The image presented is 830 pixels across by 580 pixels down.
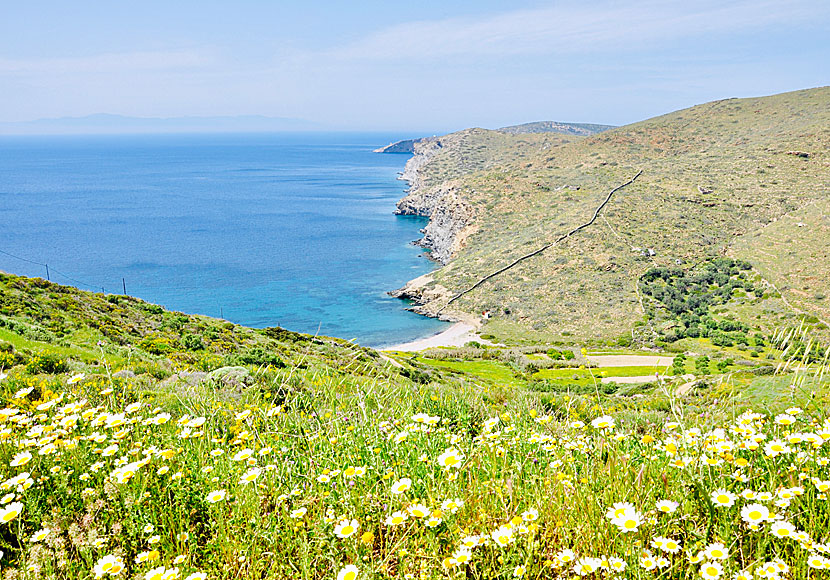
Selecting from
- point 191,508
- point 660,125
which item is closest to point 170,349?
point 191,508

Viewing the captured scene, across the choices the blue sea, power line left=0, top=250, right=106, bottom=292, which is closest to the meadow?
the blue sea

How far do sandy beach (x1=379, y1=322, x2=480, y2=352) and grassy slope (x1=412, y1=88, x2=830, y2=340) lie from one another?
346 cm

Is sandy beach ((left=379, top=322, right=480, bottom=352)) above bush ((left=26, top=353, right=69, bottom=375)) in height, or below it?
below

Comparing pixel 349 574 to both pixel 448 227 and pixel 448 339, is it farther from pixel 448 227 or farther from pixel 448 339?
pixel 448 227

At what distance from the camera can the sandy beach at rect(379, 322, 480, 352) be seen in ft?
190

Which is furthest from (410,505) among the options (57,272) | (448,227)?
(448,227)

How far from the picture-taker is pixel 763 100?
136m

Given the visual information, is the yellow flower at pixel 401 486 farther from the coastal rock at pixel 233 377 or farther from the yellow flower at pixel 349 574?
the coastal rock at pixel 233 377

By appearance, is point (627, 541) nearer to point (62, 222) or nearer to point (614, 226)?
point (614, 226)

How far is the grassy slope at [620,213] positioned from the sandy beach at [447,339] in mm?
3461

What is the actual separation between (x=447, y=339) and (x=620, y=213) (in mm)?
37758

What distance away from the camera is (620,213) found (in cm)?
7938

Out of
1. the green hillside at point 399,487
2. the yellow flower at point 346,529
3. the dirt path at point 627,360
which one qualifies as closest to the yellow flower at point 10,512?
the green hillside at point 399,487

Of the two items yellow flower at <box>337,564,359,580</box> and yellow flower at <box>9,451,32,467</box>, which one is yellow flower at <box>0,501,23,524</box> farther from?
yellow flower at <box>337,564,359,580</box>
